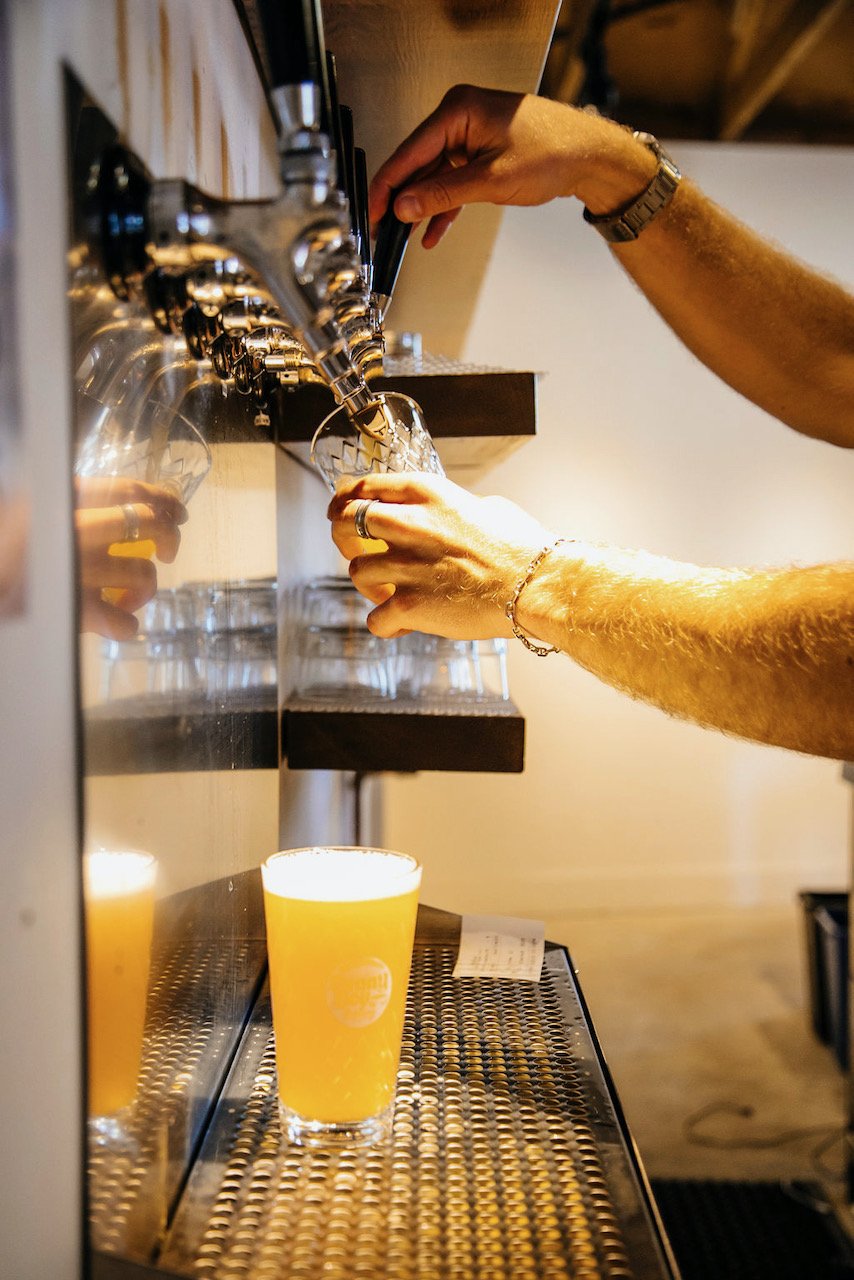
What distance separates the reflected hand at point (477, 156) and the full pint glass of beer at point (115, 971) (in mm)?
796

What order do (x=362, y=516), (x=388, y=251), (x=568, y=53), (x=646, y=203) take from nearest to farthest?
(x=362, y=516), (x=388, y=251), (x=646, y=203), (x=568, y=53)

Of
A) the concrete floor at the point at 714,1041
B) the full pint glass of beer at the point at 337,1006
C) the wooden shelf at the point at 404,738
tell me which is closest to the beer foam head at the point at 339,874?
the full pint glass of beer at the point at 337,1006

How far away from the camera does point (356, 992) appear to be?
0.73 m

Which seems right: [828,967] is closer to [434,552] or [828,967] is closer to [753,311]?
[753,311]

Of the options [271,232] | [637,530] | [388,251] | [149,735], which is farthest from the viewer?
[637,530]

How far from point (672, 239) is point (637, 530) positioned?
315 cm

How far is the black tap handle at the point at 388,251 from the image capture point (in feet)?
3.28

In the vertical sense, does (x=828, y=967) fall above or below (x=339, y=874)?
below

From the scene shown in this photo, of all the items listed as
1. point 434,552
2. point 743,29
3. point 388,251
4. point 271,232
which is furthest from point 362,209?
point 743,29

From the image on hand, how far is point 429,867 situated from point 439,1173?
4066 millimetres

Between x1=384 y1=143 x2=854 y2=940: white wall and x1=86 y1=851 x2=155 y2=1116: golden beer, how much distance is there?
3948mm

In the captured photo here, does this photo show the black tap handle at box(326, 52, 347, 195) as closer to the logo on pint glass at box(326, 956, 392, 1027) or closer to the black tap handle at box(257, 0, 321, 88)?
the black tap handle at box(257, 0, 321, 88)

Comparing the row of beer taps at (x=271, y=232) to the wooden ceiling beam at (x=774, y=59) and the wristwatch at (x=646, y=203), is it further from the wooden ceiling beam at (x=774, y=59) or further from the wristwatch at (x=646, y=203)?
the wooden ceiling beam at (x=774, y=59)

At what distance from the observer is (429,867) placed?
4.68 metres
